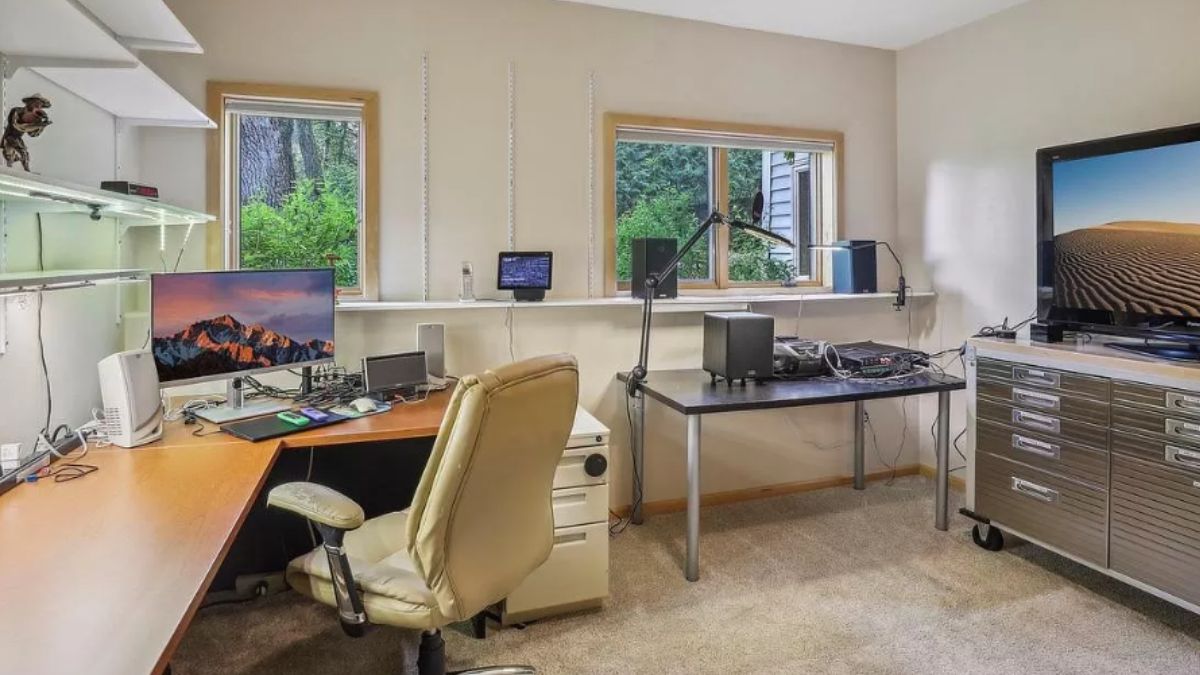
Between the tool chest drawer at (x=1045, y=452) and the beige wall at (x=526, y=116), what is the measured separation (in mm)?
982

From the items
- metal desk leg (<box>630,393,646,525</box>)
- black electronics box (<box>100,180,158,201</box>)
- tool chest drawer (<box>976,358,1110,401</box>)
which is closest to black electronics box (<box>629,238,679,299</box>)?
metal desk leg (<box>630,393,646,525</box>)

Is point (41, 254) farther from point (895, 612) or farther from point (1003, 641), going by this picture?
point (1003, 641)

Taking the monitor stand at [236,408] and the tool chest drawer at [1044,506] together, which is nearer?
the monitor stand at [236,408]

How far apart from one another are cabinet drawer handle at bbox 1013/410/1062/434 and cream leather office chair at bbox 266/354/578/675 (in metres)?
2.03

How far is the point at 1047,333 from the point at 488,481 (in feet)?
8.15

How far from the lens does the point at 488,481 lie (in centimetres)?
153

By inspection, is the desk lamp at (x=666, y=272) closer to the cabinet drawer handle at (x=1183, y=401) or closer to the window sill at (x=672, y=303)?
the window sill at (x=672, y=303)

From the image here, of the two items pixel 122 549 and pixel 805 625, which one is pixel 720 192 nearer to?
pixel 805 625

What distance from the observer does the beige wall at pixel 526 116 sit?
2746mm

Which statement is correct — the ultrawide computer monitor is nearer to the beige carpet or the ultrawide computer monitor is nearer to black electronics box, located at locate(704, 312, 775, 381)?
the beige carpet

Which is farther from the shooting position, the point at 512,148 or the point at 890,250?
the point at 890,250

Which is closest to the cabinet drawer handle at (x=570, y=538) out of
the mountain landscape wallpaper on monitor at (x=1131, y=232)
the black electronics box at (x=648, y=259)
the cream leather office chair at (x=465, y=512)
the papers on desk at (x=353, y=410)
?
the cream leather office chair at (x=465, y=512)

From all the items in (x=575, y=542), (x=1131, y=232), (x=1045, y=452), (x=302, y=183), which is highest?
(x=302, y=183)

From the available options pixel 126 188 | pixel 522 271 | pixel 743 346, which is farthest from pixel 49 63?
pixel 743 346
